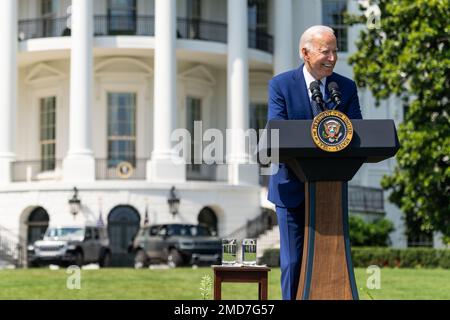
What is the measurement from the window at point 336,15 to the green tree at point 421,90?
1440cm

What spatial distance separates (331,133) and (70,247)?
22952 millimetres

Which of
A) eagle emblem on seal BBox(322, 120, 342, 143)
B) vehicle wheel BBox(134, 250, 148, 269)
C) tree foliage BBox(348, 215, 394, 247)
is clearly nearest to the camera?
eagle emblem on seal BBox(322, 120, 342, 143)

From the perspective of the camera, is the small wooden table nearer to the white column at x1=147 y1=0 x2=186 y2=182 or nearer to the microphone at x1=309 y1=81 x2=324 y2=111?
the microphone at x1=309 y1=81 x2=324 y2=111

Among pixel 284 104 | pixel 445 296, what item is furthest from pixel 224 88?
pixel 284 104

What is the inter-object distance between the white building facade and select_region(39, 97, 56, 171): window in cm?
4

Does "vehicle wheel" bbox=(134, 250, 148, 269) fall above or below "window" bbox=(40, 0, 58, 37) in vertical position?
below

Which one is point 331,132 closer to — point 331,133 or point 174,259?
point 331,133

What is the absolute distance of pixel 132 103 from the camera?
37031mm

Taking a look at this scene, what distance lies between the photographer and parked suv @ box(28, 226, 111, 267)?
28.4 meters

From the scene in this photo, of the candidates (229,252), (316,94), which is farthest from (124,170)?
(316,94)

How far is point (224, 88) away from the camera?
129ft
